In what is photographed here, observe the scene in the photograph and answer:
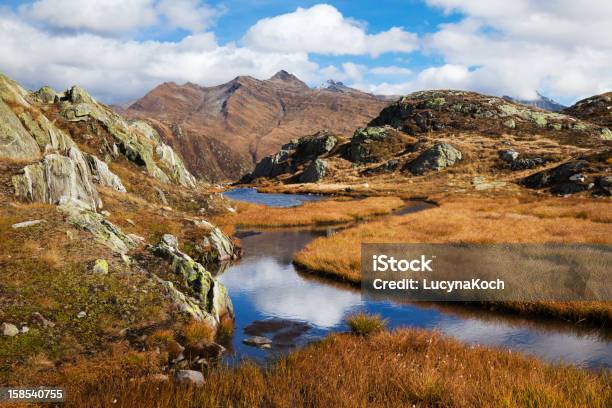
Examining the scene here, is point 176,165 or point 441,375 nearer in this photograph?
point 441,375

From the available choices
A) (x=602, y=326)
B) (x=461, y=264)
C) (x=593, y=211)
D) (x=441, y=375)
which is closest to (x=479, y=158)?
(x=593, y=211)

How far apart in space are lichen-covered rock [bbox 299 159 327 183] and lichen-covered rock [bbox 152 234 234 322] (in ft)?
383

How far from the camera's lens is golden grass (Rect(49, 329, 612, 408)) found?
862 cm

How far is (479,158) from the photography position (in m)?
114

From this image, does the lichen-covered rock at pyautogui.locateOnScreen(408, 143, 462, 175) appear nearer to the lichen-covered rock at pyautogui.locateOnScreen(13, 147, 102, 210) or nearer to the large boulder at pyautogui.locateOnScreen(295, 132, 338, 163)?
the large boulder at pyautogui.locateOnScreen(295, 132, 338, 163)

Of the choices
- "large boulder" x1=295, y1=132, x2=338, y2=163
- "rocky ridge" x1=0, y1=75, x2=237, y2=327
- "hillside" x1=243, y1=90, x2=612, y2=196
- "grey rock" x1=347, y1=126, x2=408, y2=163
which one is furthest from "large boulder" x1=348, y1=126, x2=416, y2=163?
"rocky ridge" x1=0, y1=75, x2=237, y2=327

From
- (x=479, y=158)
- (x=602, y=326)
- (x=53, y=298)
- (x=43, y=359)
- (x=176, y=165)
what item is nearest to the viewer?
(x=43, y=359)

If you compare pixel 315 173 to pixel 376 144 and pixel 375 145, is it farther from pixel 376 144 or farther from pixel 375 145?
pixel 376 144

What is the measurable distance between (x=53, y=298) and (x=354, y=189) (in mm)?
90521

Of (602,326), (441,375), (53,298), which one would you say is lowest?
(602,326)

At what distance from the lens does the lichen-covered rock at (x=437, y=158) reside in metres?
115

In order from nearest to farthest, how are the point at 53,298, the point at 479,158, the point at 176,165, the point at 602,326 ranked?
the point at 53,298 → the point at 602,326 → the point at 176,165 → the point at 479,158

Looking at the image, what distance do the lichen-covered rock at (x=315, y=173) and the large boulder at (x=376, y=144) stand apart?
12035 millimetres

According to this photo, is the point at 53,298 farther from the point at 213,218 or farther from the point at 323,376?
the point at 213,218
